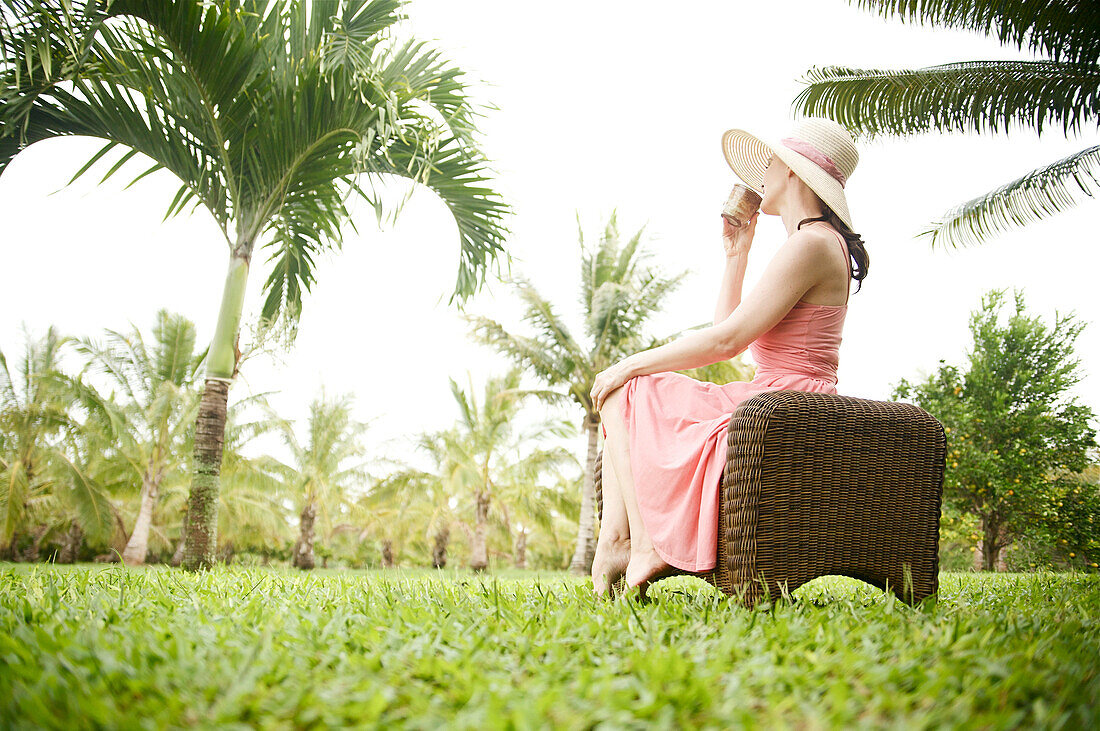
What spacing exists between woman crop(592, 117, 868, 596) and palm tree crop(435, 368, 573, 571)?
17700 mm

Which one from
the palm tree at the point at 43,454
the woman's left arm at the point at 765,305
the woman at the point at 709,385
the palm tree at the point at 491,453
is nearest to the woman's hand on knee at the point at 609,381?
the woman at the point at 709,385

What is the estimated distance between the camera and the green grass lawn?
93 cm

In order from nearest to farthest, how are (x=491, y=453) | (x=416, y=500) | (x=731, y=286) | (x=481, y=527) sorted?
1. (x=731, y=286)
2. (x=491, y=453)
3. (x=481, y=527)
4. (x=416, y=500)

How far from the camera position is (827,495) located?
1.89 meters

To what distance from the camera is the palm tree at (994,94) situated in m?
6.16

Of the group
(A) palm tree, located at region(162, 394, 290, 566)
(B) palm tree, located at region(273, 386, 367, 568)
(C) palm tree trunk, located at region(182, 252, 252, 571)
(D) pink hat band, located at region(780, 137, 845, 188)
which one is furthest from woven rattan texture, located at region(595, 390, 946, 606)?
(B) palm tree, located at region(273, 386, 367, 568)

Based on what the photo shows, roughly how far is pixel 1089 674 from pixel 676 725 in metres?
0.84

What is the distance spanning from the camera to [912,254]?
336 inches

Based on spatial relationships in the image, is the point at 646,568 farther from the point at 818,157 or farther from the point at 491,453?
the point at 491,453

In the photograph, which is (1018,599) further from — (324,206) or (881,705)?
(324,206)

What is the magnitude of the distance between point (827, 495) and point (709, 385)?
1.75 feet

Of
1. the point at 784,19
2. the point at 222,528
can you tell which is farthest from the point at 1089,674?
the point at 784,19

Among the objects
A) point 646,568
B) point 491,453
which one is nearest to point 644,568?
point 646,568

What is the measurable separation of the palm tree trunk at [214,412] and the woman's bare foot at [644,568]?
170 inches
